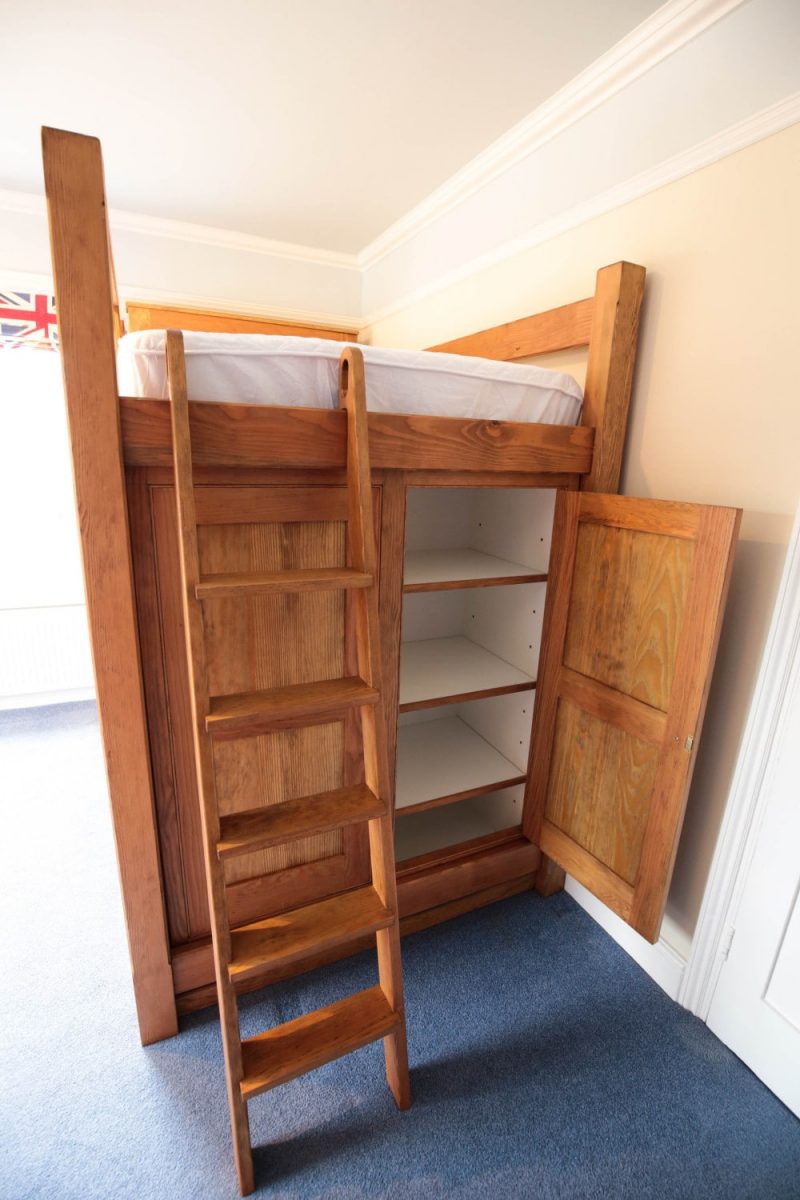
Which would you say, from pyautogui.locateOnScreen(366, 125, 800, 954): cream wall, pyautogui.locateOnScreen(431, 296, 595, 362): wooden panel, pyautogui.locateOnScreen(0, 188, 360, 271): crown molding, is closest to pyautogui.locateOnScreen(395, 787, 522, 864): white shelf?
pyautogui.locateOnScreen(366, 125, 800, 954): cream wall

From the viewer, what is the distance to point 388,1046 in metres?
1.27

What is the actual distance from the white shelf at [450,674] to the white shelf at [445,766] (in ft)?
1.14

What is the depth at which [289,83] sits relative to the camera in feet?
5.49

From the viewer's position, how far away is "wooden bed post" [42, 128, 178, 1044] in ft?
3.13

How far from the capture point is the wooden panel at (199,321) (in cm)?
285

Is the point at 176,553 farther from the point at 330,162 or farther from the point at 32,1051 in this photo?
the point at 330,162

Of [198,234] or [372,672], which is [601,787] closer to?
[372,672]

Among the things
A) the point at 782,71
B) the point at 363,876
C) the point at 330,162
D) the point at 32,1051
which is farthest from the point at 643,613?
the point at 330,162

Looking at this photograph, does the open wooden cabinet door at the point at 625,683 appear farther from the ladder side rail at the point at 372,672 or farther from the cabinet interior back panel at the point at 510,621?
the ladder side rail at the point at 372,672

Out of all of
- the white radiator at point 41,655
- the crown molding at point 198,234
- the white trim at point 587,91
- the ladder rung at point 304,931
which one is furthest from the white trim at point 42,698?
the white trim at point 587,91

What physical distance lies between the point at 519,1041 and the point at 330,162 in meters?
3.04

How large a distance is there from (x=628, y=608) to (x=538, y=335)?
38.4 inches

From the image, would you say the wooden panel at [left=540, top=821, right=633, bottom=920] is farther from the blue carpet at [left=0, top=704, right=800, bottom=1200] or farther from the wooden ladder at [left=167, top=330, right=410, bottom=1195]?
the wooden ladder at [left=167, top=330, right=410, bottom=1195]

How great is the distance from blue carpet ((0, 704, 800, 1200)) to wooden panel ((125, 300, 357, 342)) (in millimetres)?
2732
